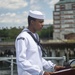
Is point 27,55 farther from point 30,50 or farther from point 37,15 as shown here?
point 37,15

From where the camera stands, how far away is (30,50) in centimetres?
328

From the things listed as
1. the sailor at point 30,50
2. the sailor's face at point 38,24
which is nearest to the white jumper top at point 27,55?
the sailor at point 30,50

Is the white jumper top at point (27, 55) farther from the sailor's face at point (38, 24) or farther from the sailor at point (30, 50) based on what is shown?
the sailor's face at point (38, 24)

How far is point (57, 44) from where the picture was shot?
3019 inches

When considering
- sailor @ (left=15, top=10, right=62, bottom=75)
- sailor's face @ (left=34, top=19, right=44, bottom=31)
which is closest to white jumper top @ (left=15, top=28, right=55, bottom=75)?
sailor @ (left=15, top=10, right=62, bottom=75)

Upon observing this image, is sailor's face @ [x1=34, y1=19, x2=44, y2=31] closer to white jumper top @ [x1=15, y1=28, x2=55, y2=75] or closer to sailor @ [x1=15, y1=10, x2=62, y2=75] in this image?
sailor @ [x1=15, y1=10, x2=62, y2=75]

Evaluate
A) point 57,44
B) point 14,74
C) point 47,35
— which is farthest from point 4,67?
point 47,35

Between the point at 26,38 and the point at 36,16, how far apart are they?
246 millimetres

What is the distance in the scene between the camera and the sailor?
3131mm

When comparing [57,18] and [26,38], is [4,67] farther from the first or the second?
[57,18]

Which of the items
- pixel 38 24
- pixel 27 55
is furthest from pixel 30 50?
pixel 38 24

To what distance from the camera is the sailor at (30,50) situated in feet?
10.3

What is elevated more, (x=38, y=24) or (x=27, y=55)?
(x=38, y=24)

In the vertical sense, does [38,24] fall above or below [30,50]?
above
